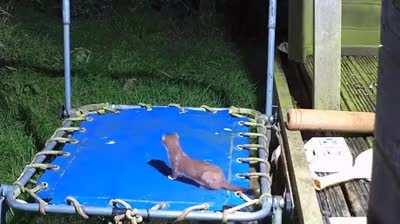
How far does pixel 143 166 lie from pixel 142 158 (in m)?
0.08

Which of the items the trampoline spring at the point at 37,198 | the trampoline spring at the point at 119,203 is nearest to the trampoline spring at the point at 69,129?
the trampoline spring at the point at 37,198

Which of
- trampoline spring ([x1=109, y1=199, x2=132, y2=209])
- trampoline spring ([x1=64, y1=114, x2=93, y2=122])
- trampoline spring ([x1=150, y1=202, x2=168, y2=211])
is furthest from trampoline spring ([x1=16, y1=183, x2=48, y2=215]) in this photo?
trampoline spring ([x1=64, y1=114, x2=93, y2=122])

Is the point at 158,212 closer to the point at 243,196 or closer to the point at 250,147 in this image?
the point at 243,196

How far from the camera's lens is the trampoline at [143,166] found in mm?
1750

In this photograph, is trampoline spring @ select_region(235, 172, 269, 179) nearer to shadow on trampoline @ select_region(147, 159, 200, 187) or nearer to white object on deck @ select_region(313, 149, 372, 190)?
shadow on trampoline @ select_region(147, 159, 200, 187)

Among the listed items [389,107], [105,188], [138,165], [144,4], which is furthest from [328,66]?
[144,4]

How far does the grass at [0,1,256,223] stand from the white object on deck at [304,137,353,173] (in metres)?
1.12

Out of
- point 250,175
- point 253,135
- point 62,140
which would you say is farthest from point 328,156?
point 62,140

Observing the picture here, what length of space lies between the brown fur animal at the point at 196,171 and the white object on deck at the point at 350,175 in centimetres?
37

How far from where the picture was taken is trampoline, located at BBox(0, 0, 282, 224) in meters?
1.75

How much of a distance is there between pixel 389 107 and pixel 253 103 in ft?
11.2

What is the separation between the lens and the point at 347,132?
254cm

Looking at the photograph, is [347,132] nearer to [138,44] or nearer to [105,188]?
[105,188]

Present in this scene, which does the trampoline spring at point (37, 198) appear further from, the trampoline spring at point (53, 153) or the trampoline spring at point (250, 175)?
the trampoline spring at point (250, 175)
